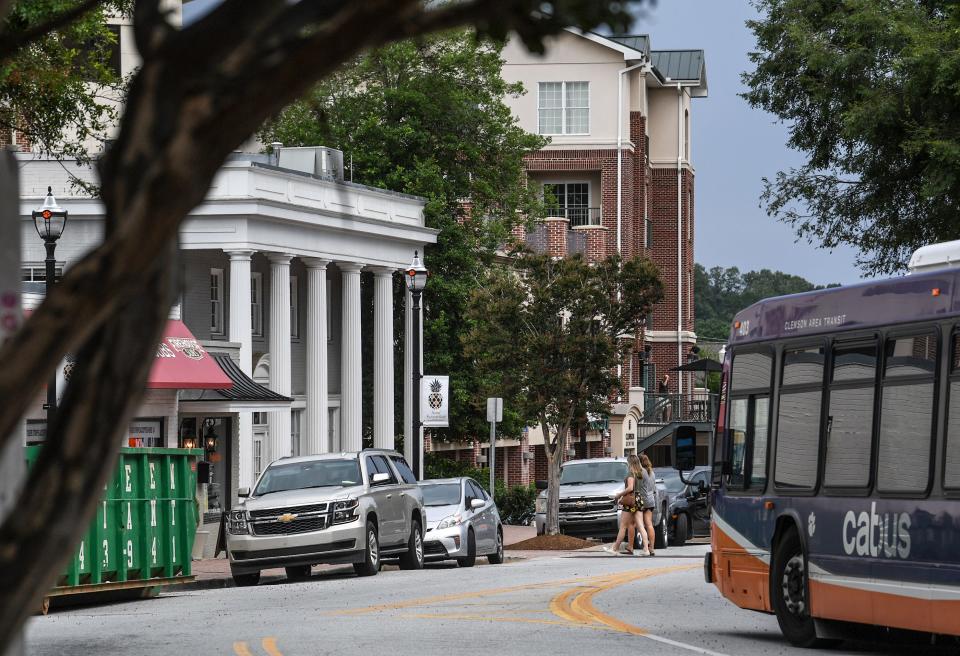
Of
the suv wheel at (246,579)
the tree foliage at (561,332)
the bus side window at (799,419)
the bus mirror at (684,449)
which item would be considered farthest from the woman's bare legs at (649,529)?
the bus side window at (799,419)

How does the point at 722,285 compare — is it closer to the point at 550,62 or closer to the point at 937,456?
the point at 550,62

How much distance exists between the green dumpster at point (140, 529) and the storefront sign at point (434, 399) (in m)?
15.6

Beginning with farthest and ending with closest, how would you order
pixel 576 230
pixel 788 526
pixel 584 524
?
pixel 576 230 → pixel 584 524 → pixel 788 526

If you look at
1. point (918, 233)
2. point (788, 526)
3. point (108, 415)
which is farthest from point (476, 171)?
point (108, 415)

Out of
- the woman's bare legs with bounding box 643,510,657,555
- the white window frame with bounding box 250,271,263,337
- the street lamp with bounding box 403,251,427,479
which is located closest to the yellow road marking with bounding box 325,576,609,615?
the woman's bare legs with bounding box 643,510,657,555

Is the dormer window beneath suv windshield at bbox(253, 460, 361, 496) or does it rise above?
above

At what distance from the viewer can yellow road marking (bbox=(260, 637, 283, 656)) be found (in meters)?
13.3

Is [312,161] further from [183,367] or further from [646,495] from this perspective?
[646,495]

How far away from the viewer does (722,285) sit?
191500mm

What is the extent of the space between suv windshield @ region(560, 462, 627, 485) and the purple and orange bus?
22.4 m

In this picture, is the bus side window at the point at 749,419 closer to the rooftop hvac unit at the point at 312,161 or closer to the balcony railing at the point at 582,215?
the rooftop hvac unit at the point at 312,161

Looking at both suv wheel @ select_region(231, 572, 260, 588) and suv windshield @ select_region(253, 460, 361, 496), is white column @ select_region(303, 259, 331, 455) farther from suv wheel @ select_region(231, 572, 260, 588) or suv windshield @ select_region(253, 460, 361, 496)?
suv wheel @ select_region(231, 572, 260, 588)

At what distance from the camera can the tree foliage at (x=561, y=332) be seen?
1519 inches

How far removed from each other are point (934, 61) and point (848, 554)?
1595cm
